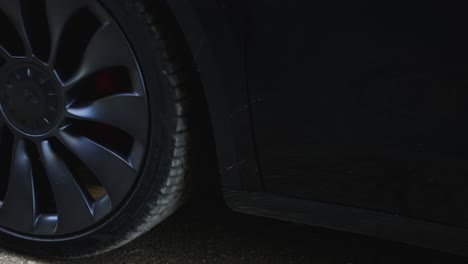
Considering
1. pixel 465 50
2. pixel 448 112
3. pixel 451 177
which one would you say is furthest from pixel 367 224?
pixel 465 50

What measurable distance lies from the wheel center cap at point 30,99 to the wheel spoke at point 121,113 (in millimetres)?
67

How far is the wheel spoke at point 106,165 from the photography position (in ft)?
6.40

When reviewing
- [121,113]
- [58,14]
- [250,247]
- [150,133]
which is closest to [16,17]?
[58,14]

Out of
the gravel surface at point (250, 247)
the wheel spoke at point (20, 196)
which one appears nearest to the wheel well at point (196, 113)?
the gravel surface at point (250, 247)

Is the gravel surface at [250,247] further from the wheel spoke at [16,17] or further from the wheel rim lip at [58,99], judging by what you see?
the wheel spoke at [16,17]

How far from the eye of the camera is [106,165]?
197cm

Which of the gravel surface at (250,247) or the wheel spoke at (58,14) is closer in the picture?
the wheel spoke at (58,14)

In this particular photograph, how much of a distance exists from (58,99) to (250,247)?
2.48ft

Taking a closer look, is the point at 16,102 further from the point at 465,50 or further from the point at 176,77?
the point at 465,50

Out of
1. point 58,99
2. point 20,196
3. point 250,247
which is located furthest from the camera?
point 250,247

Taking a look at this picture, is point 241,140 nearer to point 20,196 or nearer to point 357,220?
point 357,220

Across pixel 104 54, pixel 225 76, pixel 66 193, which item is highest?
pixel 104 54

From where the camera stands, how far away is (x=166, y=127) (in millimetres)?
1850

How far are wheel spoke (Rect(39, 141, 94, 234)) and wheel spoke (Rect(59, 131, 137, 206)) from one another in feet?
0.26
